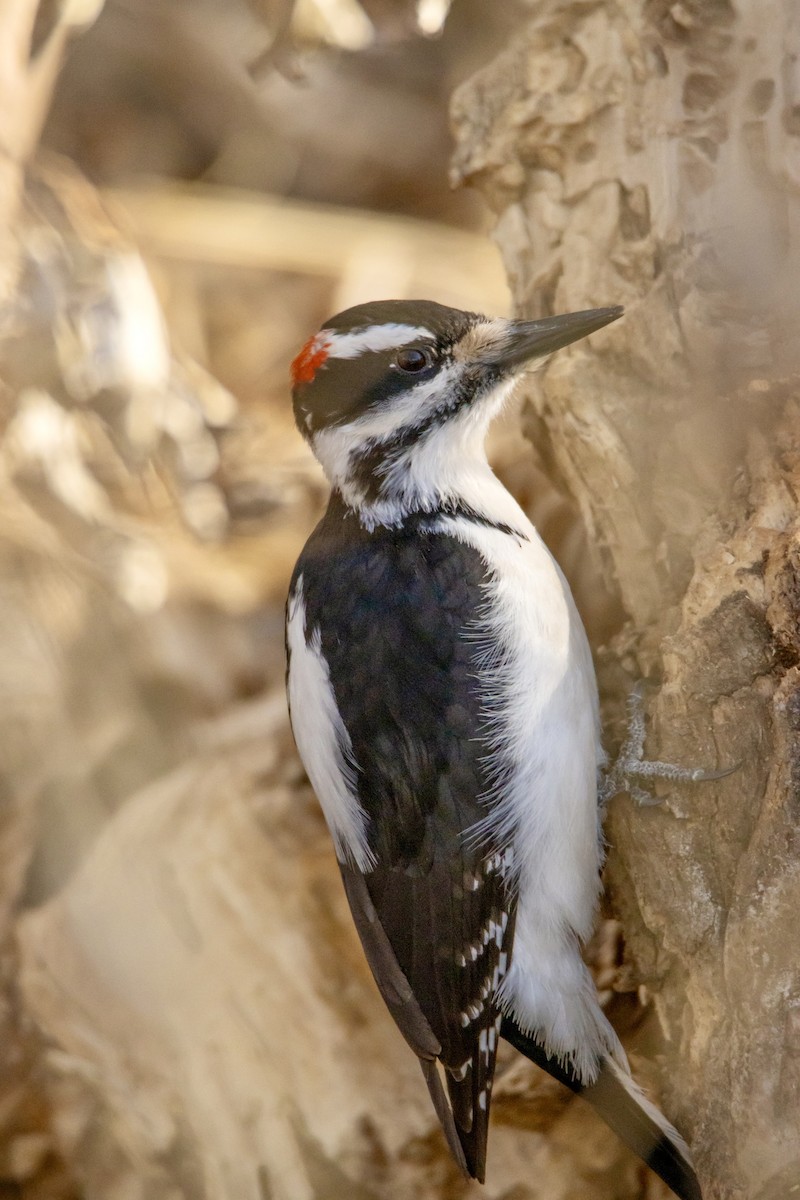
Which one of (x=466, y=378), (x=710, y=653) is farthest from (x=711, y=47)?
(x=710, y=653)

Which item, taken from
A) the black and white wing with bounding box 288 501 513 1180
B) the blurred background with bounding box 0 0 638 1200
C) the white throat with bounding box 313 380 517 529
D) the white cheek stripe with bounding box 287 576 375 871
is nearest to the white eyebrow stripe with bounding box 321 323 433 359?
the white throat with bounding box 313 380 517 529

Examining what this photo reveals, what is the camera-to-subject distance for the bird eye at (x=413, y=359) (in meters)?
2.28

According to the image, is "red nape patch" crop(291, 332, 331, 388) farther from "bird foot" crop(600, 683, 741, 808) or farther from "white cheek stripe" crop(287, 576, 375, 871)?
"bird foot" crop(600, 683, 741, 808)

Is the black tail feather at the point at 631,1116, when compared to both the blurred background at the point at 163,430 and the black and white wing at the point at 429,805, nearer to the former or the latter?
the black and white wing at the point at 429,805

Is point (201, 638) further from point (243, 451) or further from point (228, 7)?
point (228, 7)

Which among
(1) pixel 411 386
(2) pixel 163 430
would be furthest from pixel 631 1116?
(2) pixel 163 430

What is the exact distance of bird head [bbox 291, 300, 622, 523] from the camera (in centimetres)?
228

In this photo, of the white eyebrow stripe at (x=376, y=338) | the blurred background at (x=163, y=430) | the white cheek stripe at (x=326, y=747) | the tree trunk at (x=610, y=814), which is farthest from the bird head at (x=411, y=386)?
the blurred background at (x=163, y=430)

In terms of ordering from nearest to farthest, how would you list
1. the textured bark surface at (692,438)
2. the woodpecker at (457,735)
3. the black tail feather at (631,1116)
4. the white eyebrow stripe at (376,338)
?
1. the textured bark surface at (692,438)
2. the black tail feather at (631,1116)
3. the woodpecker at (457,735)
4. the white eyebrow stripe at (376,338)

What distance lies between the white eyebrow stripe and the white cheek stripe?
1.66ft

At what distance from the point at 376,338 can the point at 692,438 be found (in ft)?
2.07

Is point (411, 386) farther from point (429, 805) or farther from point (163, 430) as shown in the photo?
point (163, 430)

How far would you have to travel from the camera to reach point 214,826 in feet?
9.12

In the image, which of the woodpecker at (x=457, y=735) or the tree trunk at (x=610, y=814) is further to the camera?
the woodpecker at (x=457, y=735)
